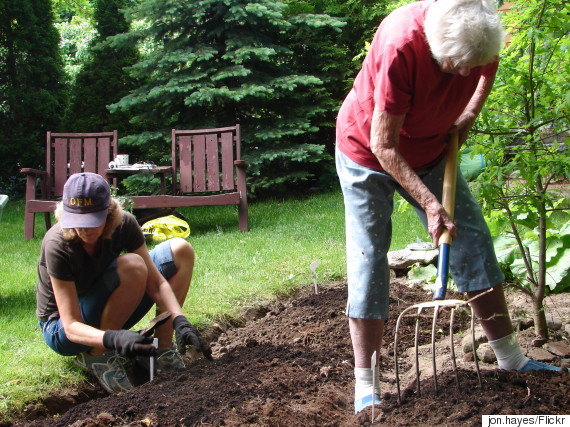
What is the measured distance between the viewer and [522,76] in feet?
9.83

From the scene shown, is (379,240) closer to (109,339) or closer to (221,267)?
(109,339)

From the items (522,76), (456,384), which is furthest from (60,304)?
(522,76)

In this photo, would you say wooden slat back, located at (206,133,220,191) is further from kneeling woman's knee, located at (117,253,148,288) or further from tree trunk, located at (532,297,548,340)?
tree trunk, located at (532,297,548,340)

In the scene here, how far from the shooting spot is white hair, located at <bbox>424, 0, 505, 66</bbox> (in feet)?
6.90

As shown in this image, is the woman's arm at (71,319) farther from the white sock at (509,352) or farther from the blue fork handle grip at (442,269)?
the white sock at (509,352)

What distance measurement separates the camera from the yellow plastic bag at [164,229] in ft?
22.1

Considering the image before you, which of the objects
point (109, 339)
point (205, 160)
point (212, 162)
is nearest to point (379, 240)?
point (109, 339)

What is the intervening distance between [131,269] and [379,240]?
1.31 m

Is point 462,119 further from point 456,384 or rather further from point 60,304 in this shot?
point 60,304

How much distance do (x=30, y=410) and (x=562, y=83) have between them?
9.43 ft

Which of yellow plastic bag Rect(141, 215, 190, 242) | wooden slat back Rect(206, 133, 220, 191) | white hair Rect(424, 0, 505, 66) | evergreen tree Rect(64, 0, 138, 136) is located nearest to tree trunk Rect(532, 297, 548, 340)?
white hair Rect(424, 0, 505, 66)

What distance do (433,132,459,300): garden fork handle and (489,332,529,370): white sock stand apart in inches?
19.1

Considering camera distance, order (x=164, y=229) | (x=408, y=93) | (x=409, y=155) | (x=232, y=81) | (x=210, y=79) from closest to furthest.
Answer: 1. (x=408, y=93)
2. (x=409, y=155)
3. (x=164, y=229)
4. (x=210, y=79)
5. (x=232, y=81)

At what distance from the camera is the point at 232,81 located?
927cm
